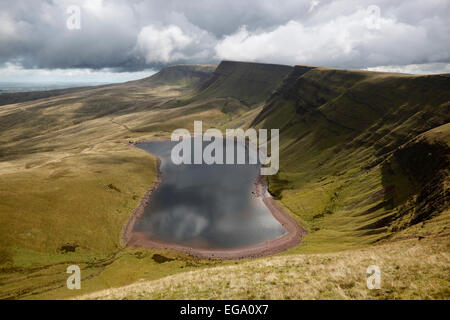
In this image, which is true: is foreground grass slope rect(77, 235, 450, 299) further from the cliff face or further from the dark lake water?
the dark lake water

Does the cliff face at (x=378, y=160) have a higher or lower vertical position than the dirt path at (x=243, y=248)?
higher

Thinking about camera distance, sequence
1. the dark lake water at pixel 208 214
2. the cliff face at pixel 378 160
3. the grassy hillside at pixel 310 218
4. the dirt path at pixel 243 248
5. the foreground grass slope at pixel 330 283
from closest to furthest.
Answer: the foreground grass slope at pixel 330 283 < the grassy hillside at pixel 310 218 < the cliff face at pixel 378 160 < the dirt path at pixel 243 248 < the dark lake water at pixel 208 214

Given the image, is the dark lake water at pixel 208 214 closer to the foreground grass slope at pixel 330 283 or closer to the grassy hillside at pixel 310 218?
the grassy hillside at pixel 310 218

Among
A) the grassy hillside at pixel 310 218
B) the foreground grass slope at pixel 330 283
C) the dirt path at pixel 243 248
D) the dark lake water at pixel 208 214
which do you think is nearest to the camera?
the foreground grass slope at pixel 330 283

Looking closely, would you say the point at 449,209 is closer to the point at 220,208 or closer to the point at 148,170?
the point at 220,208

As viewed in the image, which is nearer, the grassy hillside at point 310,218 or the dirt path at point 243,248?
the grassy hillside at point 310,218

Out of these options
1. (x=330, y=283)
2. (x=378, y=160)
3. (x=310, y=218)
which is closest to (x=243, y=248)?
(x=310, y=218)

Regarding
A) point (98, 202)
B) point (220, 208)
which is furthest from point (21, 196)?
point (220, 208)

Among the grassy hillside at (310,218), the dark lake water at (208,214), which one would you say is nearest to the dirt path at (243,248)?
the dark lake water at (208,214)

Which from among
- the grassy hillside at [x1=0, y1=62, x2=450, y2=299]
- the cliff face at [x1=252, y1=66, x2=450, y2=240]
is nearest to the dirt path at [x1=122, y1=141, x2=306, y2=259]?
the grassy hillside at [x1=0, y1=62, x2=450, y2=299]
